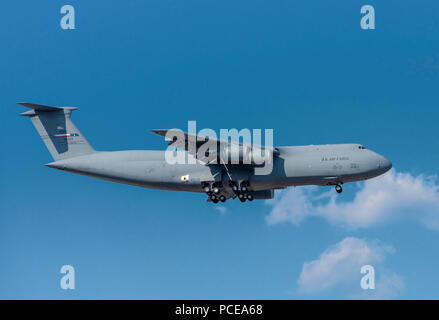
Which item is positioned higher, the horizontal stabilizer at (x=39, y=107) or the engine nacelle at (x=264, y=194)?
the horizontal stabilizer at (x=39, y=107)

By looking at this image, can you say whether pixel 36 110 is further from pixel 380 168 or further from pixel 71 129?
pixel 380 168

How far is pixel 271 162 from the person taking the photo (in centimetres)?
2277

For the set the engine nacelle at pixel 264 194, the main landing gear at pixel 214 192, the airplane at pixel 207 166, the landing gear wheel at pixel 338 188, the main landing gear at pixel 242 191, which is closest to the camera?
the airplane at pixel 207 166

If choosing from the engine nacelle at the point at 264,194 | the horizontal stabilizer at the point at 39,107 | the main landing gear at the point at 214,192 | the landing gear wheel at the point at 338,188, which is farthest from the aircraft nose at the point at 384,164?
the horizontal stabilizer at the point at 39,107

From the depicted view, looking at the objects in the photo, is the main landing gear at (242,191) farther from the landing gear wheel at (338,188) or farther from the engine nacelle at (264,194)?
the landing gear wheel at (338,188)

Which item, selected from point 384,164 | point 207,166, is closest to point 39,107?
point 207,166

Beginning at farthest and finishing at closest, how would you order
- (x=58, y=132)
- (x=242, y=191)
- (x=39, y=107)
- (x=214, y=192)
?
(x=58, y=132), (x=39, y=107), (x=214, y=192), (x=242, y=191)

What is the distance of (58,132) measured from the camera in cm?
2595

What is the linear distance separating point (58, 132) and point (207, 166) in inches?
266

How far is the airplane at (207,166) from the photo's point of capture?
22344 millimetres

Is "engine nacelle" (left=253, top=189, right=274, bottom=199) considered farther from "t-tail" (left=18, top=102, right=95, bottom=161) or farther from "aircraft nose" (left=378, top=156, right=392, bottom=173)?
"t-tail" (left=18, top=102, right=95, bottom=161)

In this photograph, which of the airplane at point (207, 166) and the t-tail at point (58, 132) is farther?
the t-tail at point (58, 132)

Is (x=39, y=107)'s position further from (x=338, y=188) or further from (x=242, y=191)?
(x=338, y=188)
